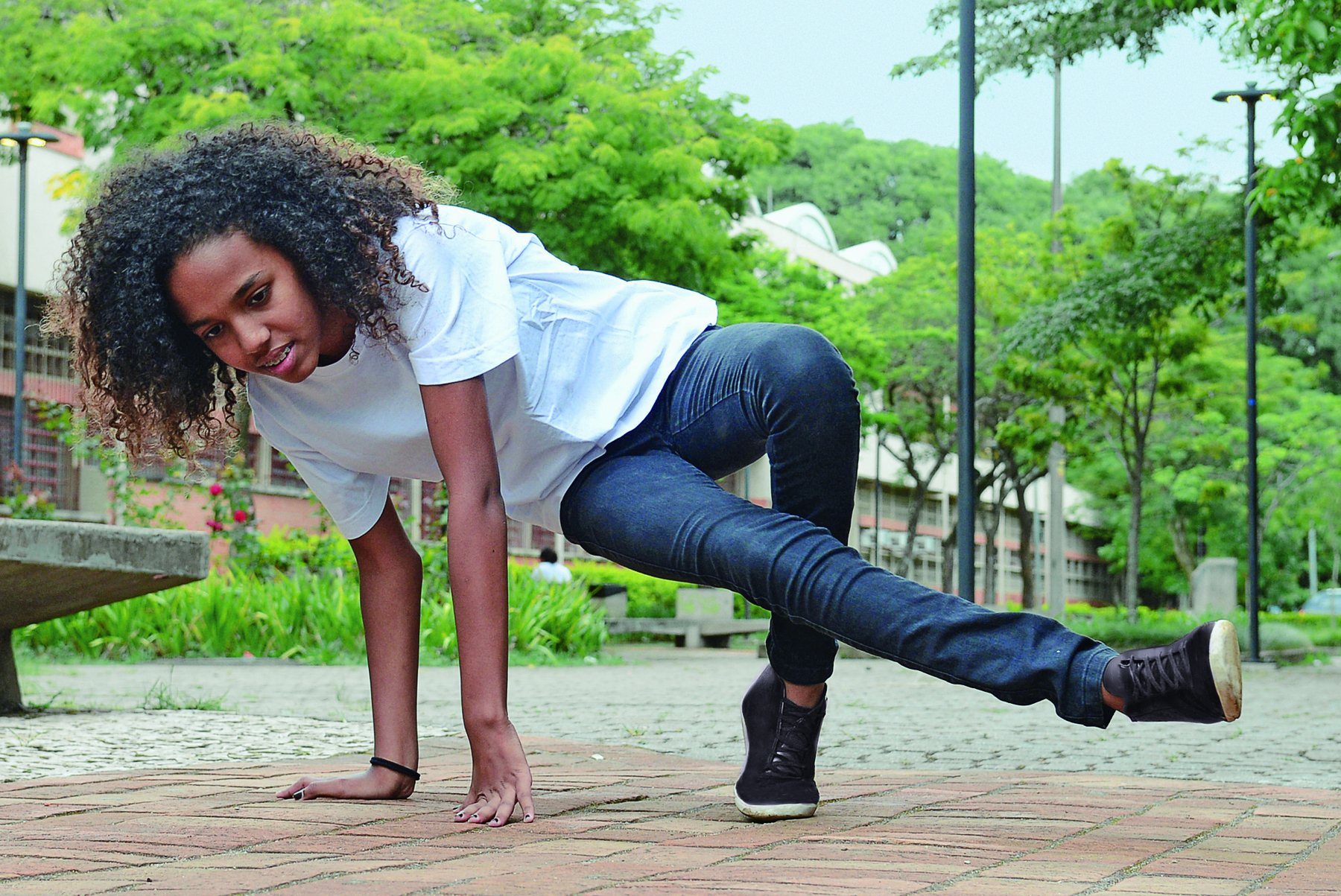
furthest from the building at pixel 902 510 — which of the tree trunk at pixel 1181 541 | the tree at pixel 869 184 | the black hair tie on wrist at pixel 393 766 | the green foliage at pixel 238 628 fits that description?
the black hair tie on wrist at pixel 393 766

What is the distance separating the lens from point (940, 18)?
13.8 metres

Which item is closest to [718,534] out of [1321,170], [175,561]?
[175,561]

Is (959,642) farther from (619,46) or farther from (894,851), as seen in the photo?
(619,46)

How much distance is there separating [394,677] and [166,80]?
14.2 metres

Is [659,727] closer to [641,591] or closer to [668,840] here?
[668,840]

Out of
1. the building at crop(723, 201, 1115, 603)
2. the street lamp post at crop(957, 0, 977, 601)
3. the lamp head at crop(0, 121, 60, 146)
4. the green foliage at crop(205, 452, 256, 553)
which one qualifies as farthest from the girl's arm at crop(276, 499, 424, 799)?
the building at crop(723, 201, 1115, 603)

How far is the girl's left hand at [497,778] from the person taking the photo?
274cm

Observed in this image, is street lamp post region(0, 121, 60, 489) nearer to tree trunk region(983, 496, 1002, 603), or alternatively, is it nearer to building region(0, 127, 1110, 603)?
building region(0, 127, 1110, 603)

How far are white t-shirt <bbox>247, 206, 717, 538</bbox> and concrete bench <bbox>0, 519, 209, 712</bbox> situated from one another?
175 centimetres

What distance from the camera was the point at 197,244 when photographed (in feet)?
8.78

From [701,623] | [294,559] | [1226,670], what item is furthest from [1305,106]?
[701,623]

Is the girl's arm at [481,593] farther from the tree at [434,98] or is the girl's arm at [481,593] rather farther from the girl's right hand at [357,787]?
the tree at [434,98]

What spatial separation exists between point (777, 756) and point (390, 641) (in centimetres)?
90

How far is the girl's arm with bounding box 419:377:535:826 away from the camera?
108 inches
